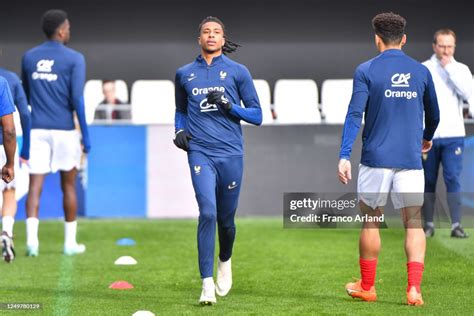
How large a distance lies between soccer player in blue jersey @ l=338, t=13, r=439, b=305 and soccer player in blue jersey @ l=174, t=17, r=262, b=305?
0.81m

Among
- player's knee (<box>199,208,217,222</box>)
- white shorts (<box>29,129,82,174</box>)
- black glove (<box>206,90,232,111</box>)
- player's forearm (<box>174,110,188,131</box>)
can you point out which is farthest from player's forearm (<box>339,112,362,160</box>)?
white shorts (<box>29,129,82,174</box>)

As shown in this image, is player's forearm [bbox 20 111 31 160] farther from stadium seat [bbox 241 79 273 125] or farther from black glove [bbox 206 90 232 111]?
stadium seat [bbox 241 79 273 125]

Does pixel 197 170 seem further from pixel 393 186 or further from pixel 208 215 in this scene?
pixel 393 186

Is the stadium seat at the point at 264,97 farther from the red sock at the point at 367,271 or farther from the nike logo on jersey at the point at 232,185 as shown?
the red sock at the point at 367,271

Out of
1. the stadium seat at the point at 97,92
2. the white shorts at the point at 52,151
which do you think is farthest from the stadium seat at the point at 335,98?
the white shorts at the point at 52,151

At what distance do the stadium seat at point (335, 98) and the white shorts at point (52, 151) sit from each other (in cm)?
614

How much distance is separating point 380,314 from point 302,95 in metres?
10.1

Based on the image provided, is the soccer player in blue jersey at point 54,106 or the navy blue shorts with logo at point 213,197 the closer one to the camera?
the navy blue shorts with logo at point 213,197

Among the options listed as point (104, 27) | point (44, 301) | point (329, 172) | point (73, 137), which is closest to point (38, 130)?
point (73, 137)

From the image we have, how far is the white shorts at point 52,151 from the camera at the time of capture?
461 inches

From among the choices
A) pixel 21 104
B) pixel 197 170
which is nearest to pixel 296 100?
pixel 21 104

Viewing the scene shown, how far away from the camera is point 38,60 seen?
38.2 ft

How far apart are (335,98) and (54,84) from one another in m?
7.14

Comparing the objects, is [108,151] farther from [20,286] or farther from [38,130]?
[20,286]
